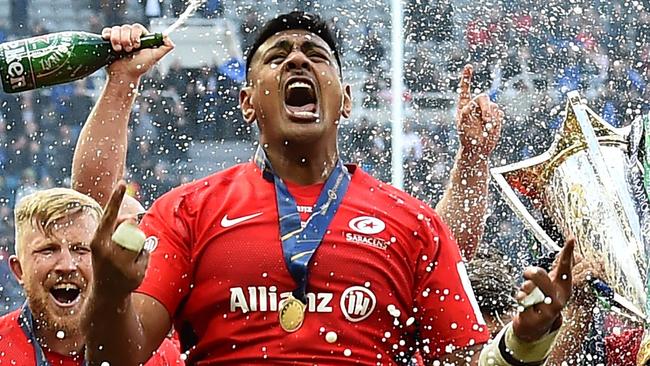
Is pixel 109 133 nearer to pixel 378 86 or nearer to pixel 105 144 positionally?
pixel 105 144

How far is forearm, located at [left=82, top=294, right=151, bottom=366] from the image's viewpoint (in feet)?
9.57

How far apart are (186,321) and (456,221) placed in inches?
51.7

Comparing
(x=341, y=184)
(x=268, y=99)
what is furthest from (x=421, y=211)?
(x=268, y=99)

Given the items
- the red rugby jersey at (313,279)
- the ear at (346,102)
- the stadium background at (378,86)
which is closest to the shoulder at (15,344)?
the red rugby jersey at (313,279)

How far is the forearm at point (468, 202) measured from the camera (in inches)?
171

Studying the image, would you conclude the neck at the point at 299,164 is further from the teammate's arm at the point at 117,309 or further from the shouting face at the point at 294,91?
the teammate's arm at the point at 117,309

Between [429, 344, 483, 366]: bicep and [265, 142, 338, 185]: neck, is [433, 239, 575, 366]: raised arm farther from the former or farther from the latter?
[265, 142, 338, 185]: neck

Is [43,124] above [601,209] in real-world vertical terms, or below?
below

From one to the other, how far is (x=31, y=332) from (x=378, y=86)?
623 centimetres

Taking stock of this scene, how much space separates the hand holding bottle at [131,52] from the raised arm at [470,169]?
38.7 inches

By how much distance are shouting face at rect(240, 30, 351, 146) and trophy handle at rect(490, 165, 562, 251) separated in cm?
90

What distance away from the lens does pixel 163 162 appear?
371 inches

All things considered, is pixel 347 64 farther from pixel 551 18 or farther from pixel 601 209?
pixel 601 209

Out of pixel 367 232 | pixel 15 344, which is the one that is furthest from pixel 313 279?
pixel 15 344
